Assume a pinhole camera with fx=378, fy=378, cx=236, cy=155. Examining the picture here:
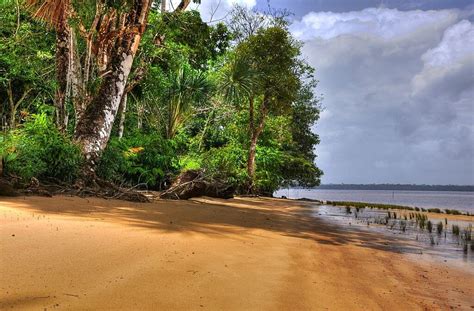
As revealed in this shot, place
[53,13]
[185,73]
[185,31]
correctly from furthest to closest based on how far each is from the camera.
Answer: [185,73] < [185,31] < [53,13]

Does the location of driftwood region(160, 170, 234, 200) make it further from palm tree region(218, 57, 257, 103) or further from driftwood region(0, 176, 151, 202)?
palm tree region(218, 57, 257, 103)

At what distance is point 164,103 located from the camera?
57.1 ft

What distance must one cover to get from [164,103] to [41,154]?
10.2m

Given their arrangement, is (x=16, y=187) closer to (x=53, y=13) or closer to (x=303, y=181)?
(x=53, y=13)

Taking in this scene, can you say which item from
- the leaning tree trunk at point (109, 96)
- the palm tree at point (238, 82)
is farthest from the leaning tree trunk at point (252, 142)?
the leaning tree trunk at point (109, 96)

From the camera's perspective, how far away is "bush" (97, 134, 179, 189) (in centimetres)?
1083

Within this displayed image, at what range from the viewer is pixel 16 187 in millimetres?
6566

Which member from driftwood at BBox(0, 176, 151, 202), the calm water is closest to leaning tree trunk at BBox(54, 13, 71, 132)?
driftwood at BBox(0, 176, 151, 202)

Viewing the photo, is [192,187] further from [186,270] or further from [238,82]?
[238,82]

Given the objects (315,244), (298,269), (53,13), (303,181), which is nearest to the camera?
(298,269)

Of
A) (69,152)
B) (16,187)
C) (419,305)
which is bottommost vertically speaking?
(419,305)

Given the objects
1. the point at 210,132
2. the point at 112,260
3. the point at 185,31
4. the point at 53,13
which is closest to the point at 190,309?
the point at 112,260

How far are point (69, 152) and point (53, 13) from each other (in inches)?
150

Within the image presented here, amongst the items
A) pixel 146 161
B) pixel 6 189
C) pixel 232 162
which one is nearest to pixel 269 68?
pixel 232 162
